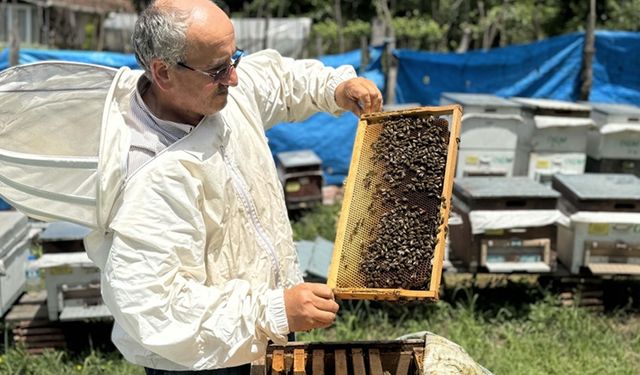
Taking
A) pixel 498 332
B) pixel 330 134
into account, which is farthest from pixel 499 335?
pixel 330 134

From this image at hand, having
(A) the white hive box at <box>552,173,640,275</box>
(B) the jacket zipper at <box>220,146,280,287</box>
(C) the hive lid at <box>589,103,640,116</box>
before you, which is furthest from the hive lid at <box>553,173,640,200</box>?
(B) the jacket zipper at <box>220,146,280,287</box>

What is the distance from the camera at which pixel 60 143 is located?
197cm

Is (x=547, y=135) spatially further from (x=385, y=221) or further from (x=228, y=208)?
(x=228, y=208)

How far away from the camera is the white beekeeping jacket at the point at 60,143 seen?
185cm

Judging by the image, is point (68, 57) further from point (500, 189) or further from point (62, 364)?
point (500, 189)

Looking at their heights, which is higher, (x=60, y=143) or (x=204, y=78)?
(x=204, y=78)

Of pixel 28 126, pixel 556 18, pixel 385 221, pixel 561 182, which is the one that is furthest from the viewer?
pixel 556 18

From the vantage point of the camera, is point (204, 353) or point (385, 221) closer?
point (204, 353)

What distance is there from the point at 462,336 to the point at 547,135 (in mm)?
2215

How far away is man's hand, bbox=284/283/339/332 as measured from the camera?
6.07 ft

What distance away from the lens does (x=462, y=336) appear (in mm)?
4367

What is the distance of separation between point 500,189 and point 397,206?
2188mm

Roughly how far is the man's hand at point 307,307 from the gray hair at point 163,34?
72cm

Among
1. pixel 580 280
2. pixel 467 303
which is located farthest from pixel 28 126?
pixel 580 280
